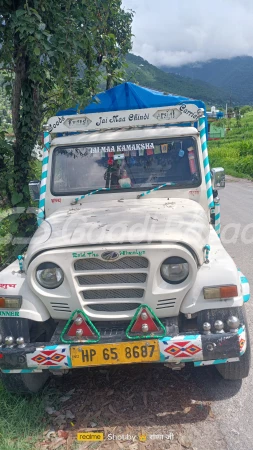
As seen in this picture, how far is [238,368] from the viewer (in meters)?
3.53

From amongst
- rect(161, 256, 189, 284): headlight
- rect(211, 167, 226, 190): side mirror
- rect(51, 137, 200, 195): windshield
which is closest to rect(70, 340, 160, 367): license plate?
rect(161, 256, 189, 284): headlight

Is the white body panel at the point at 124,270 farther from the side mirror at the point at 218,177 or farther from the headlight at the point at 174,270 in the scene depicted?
the side mirror at the point at 218,177

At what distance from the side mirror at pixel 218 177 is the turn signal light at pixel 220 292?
1.91m

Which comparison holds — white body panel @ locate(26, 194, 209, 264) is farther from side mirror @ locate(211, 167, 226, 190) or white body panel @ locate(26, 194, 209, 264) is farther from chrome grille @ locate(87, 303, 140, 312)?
side mirror @ locate(211, 167, 226, 190)

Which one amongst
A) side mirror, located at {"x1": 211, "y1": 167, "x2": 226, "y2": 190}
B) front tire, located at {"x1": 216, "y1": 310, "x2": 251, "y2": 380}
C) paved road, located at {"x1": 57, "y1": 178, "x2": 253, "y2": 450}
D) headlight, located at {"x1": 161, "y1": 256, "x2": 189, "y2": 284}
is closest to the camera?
paved road, located at {"x1": 57, "y1": 178, "x2": 253, "y2": 450}

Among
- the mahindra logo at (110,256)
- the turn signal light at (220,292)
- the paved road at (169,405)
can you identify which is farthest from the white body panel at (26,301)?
the turn signal light at (220,292)

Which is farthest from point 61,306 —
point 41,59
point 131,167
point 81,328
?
point 41,59

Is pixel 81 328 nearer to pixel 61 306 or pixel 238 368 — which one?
pixel 61 306

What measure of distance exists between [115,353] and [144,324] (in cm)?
30

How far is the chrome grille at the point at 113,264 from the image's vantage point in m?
3.25

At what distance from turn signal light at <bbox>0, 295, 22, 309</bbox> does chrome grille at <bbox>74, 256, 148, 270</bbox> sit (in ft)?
1.74

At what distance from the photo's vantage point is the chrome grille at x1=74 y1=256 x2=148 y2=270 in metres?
3.25

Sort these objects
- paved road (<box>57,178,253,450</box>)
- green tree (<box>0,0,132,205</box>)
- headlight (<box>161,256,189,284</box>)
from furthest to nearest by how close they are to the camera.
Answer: green tree (<box>0,0,132,205</box>) < headlight (<box>161,256,189,284</box>) < paved road (<box>57,178,253,450</box>)

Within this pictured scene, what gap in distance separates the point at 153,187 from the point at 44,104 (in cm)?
353
